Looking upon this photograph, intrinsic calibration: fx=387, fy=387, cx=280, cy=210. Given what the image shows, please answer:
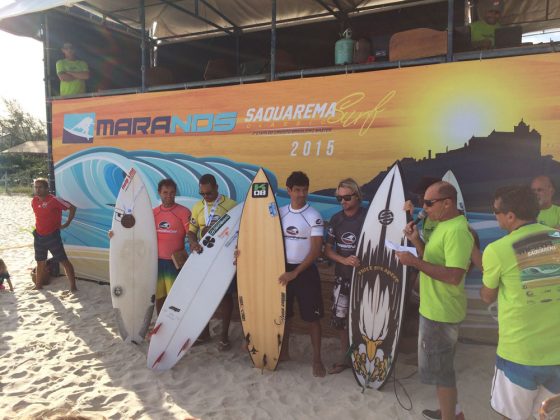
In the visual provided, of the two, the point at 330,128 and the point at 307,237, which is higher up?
the point at 330,128

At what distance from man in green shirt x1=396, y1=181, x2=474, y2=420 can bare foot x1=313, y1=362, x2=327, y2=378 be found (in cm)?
102

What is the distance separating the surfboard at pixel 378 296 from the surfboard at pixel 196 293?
113 centimetres

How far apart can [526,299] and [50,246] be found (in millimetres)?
5367

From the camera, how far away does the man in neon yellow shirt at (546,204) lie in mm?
2805

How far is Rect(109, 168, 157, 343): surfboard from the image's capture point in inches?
146

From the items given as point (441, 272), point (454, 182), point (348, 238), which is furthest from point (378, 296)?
point (454, 182)

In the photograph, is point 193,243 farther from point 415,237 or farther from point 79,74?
point 79,74

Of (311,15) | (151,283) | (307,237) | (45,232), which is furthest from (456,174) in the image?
(45,232)

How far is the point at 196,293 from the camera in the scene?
340cm

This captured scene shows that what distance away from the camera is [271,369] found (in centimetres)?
309

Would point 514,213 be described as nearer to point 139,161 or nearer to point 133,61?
point 139,161

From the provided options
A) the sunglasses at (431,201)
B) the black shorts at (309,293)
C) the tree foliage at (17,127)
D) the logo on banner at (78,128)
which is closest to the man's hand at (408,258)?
the sunglasses at (431,201)

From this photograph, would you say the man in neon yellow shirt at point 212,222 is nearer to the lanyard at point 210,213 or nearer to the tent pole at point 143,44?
the lanyard at point 210,213

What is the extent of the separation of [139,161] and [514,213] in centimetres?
449
